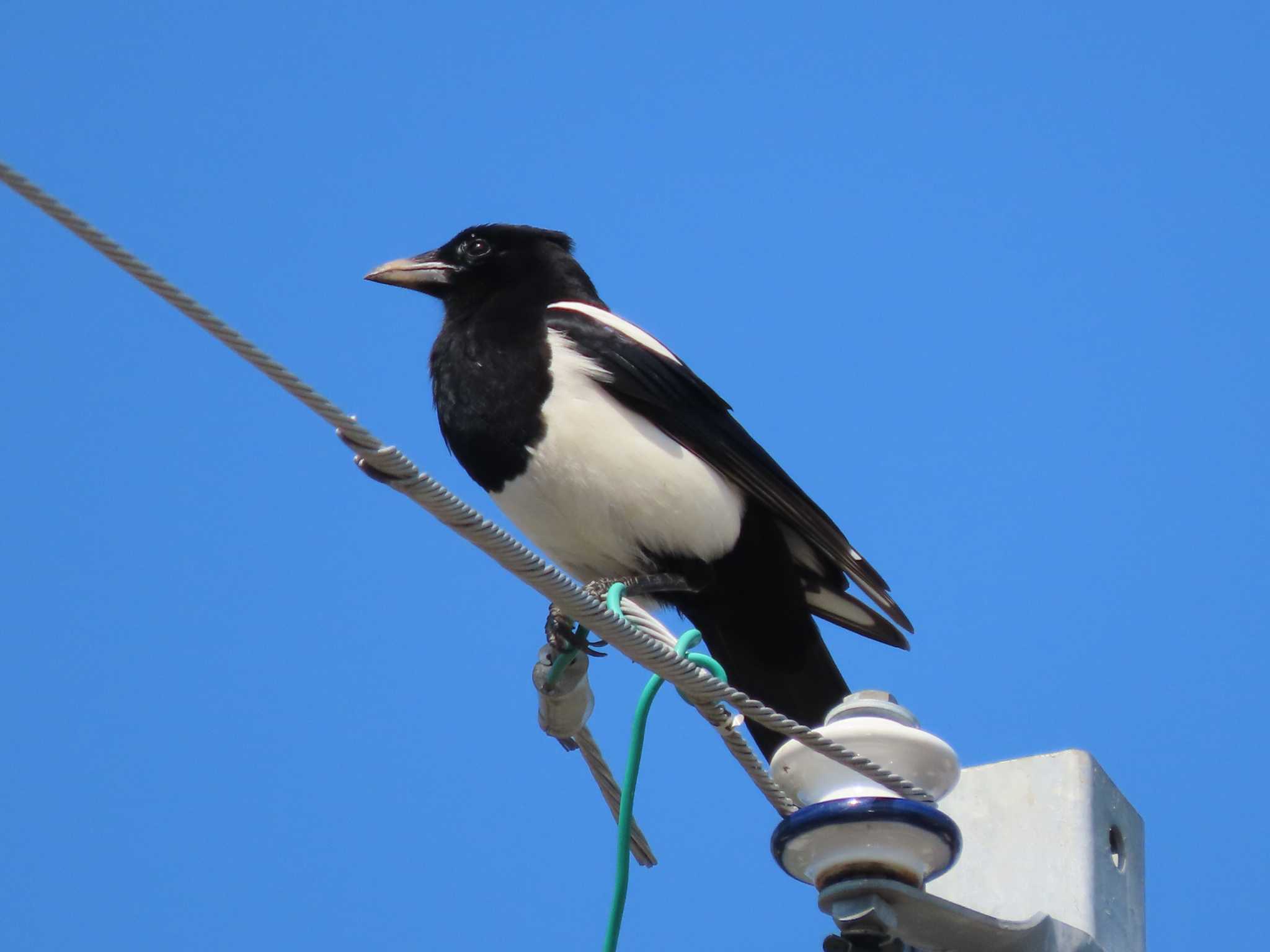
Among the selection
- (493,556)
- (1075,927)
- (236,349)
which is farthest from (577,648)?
(236,349)

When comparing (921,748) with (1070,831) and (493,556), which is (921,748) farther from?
(493,556)

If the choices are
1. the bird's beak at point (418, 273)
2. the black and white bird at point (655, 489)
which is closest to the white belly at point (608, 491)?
the black and white bird at point (655, 489)

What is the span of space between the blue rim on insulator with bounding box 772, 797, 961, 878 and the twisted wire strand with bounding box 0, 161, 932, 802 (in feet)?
0.23

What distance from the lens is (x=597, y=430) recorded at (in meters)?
5.82

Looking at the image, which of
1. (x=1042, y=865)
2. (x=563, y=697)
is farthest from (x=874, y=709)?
(x=563, y=697)

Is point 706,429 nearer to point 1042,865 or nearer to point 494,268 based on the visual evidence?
point 494,268

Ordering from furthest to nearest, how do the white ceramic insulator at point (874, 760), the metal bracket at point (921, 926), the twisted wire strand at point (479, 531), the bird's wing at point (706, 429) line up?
the bird's wing at point (706, 429) → the white ceramic insulator at point (874, 760) → the metal bracket at point (921, 926) → the twisted wire strand at point (479, 531)

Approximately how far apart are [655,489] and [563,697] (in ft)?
4.60

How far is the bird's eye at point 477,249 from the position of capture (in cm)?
691

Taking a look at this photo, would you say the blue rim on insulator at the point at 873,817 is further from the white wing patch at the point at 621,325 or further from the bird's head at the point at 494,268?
the bird's head at the point at 494,268

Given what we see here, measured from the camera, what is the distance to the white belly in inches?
226

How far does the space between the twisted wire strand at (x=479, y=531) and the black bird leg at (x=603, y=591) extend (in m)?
0.95

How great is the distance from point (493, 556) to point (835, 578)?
2.91 metres

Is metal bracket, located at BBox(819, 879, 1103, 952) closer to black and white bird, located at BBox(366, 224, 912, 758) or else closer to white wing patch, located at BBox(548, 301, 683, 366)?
black and white bird, located at BBox(366, 224, 912, 758)
